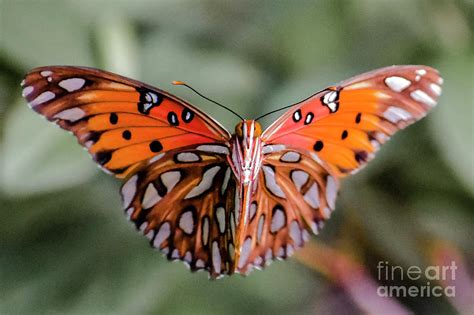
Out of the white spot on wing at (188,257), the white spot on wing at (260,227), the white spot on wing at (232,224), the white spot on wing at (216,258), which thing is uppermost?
the white spot on wing at (260,227)

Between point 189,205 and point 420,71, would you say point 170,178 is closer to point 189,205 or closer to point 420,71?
point 189,205

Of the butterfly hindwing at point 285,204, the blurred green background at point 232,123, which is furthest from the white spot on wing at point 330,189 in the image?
the blurred green background at point 232,123

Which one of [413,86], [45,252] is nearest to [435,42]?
[413,86]

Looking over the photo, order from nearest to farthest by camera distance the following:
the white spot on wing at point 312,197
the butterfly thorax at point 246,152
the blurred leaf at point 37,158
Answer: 1. the butterfly thorax at point 246,152
2. the white spot on wing at point 312,197
3. the blurred leaf at point 37,158

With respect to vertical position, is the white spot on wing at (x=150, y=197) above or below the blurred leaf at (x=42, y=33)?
below

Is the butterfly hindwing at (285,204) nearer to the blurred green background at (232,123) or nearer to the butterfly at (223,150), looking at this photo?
the butterfly at (223,150)

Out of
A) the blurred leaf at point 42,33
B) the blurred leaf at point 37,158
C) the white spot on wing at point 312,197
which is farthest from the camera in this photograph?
the blurred leaf at point 42,33

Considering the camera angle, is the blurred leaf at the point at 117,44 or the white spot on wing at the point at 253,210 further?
the blurred leaf at the point at 117,44

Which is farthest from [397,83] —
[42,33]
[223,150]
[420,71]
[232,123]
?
[42,33]
